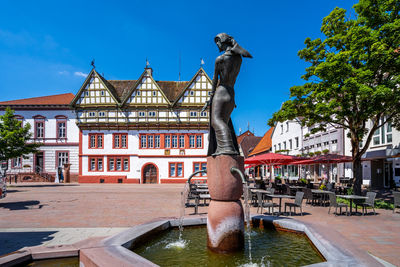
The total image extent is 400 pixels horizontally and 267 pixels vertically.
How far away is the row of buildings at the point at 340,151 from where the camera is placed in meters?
22.4

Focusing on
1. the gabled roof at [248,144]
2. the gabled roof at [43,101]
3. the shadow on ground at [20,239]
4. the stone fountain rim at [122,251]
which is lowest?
the shadow on ground at [20,239]

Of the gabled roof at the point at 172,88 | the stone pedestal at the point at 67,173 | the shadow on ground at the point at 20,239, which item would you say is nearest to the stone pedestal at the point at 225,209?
the shadow on ground at the point at 20,239

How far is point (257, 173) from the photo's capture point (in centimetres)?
5588

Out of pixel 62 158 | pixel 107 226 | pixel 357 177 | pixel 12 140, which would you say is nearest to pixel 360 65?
pixel 357 177

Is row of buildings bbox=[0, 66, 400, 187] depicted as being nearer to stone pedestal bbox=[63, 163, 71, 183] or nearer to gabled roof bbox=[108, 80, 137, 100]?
gabled roof bbox=[108, 80, 137, 100]

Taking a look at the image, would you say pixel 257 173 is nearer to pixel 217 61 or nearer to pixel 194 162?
pixel 194 162

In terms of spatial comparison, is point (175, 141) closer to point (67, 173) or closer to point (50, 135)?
point (67, 173)

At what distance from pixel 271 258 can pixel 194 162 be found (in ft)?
97.1

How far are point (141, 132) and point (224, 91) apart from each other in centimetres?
3049

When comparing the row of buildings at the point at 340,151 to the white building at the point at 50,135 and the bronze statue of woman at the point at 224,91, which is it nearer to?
the bronze statue of woman at the point at 224,91

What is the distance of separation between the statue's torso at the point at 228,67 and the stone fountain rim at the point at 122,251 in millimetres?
3557

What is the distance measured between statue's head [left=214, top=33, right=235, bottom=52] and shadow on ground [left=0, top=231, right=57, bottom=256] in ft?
20.3

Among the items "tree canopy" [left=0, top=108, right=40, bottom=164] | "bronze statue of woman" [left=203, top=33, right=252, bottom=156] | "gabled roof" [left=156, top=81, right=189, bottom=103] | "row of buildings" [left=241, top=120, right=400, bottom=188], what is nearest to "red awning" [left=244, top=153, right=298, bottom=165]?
"row of buildings" [left=241, top=120, right=400, bottom=188]

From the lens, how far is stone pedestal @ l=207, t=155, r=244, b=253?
17.3 feet
